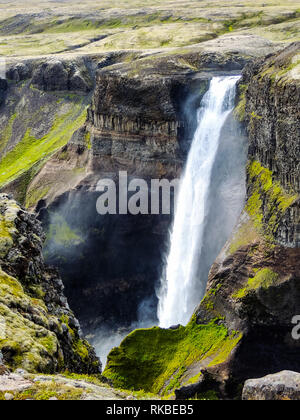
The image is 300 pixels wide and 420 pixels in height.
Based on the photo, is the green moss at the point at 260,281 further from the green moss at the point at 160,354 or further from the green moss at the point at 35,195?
the green moss at the point at 35,195

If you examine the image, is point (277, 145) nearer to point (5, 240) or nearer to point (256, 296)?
point (256, 296)

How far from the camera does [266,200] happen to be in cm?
4069

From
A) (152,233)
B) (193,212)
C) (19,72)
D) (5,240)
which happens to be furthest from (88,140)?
(19,72)

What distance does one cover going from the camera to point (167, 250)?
6569cm

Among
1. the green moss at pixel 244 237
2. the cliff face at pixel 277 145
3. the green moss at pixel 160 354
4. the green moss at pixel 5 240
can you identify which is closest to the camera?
the green moss at pixel 5 240

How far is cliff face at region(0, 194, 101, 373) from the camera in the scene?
20.1 metres

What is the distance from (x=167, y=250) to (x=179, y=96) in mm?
22658

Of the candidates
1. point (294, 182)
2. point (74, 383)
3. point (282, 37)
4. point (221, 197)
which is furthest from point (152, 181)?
point (282, 37)

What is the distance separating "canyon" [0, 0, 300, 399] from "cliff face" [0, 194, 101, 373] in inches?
3.9

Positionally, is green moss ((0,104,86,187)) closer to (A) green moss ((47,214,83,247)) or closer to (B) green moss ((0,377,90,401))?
(A) green moss ((47,214,83,247))

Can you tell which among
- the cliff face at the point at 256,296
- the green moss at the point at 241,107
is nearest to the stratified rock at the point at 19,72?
the green moss at the point at 241,107

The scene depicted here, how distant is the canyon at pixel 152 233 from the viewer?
2897cm

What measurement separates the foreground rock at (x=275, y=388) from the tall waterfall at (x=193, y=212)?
36381 millimetres

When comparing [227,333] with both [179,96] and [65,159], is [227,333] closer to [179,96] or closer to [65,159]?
[179,96]
